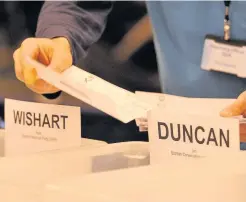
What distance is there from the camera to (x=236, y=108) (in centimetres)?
69

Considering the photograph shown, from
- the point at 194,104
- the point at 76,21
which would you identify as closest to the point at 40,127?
the point at 194,104

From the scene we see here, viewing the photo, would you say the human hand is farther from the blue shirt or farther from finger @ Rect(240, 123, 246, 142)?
the blue shirt

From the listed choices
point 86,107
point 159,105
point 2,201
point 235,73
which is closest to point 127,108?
point 159,105

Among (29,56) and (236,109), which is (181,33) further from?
(236,109)

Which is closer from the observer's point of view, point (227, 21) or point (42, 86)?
point (42, 86)

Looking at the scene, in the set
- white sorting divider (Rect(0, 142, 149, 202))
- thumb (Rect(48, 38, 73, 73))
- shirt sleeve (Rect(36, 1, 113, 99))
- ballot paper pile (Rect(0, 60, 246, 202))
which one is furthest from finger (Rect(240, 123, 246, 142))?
shirt sleeve (Rect(36, 1, 113, 99))

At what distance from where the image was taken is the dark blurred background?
1372 millimetres

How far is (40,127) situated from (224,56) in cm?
64

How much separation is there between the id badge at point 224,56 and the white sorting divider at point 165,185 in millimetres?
739

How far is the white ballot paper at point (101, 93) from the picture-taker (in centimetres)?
63

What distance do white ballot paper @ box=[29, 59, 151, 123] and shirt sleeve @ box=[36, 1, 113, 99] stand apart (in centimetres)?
38

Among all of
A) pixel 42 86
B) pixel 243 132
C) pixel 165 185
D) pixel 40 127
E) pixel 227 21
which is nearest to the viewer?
pixel 165 185

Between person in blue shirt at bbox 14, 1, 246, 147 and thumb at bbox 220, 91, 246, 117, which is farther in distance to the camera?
person in blue shirt at bbox 14, 1, 246, 147

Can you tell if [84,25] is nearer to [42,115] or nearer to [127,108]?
[42,115]
